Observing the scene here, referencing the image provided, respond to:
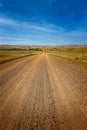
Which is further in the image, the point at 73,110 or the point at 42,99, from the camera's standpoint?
the point at 42,99

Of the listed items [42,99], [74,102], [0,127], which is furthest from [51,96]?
[0,127]

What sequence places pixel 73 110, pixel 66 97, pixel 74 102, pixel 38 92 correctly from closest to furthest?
1. pixel 73 110
2. pixel 74 102
3. pixel 66 97
4. pixel 38 92

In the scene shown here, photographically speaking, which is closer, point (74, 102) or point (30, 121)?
point (30, 121)

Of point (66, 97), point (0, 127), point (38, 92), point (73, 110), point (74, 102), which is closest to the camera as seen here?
point (0, 127)

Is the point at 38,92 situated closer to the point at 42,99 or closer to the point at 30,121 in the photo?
the point at 42,99

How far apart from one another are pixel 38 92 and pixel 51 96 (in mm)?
725

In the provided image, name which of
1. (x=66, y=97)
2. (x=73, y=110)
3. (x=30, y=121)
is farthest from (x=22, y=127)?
(x=66, y=97)

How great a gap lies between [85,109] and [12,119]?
2.37 m

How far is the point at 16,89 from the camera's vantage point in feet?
20.2

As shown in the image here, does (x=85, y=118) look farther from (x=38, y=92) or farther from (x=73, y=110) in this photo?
(x=38, y=92)

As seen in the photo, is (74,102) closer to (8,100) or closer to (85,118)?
(85,118)

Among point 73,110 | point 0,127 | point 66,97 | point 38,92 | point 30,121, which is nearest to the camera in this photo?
point 0,127

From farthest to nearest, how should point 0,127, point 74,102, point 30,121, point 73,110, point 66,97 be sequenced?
point 66,97 → point 74,102 → point 73,110 → point 30,121 → point 0,127

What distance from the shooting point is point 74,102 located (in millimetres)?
4855
